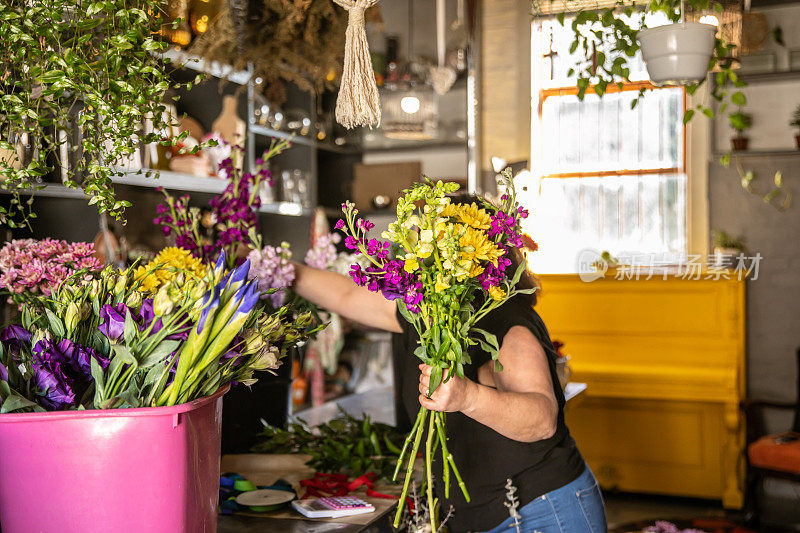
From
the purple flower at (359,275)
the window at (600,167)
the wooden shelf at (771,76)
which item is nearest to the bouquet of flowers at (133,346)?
the purple flower at (359,275)

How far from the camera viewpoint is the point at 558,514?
1.66 m

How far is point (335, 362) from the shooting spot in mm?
4828

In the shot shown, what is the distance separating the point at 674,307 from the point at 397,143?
2122mm

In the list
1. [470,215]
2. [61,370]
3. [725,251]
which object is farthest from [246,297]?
[725,251]

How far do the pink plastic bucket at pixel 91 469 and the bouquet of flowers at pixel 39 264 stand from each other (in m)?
0.37

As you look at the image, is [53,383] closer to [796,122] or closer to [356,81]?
[356,81]

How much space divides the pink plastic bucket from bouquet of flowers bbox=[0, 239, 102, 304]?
37 centimetres

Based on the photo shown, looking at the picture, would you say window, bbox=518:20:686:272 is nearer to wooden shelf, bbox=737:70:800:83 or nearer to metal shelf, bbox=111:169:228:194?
wooden shelf, bbox=737:70:800:83

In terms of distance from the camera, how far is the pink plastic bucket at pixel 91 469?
91 cm

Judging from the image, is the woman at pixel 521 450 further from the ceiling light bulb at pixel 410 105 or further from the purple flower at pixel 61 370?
the ceiling light bulb at pixel 410 105

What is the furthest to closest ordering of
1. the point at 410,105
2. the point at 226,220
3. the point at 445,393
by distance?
the point at 410,105, the point at 226,220, the point at 445,393

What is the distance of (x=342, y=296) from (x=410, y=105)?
2.75 meters

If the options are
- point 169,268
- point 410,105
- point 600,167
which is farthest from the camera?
point 600,167

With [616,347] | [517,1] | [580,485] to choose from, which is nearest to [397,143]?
[517,1]
